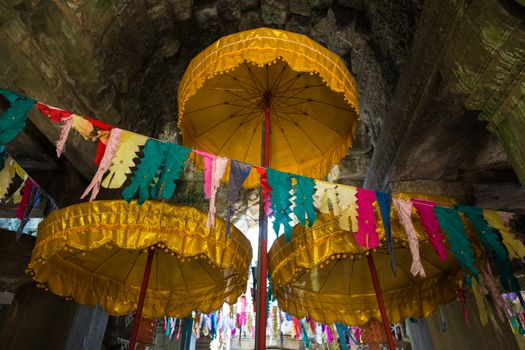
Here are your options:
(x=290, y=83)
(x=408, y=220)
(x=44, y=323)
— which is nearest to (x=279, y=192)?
(x=408, y=220)

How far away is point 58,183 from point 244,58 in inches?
191

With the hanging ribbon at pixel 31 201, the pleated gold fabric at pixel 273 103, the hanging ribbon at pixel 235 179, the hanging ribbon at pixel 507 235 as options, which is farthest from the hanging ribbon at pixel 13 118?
the hanging ribbon at pixel 507 235

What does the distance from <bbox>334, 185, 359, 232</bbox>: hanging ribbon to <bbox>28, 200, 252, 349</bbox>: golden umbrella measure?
1.49 meters

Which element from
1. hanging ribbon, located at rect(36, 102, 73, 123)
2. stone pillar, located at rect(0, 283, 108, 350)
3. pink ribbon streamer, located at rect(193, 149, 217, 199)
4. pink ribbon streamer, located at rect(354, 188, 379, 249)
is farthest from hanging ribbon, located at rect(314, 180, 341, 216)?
stone pillar, located at rect(0, 283, 108, 350)

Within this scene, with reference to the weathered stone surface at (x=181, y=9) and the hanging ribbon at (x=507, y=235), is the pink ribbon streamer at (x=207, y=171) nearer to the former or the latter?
the hanging ribbon at (x=507, y=235)

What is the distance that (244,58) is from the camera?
4109mm

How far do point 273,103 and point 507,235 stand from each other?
150 inches

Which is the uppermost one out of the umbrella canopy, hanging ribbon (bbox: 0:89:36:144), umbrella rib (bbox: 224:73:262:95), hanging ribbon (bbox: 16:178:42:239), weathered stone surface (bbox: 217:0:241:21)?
weathered stone surface (bbox: 217:0:241:21)

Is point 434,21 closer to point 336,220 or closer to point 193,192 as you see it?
point 336,220

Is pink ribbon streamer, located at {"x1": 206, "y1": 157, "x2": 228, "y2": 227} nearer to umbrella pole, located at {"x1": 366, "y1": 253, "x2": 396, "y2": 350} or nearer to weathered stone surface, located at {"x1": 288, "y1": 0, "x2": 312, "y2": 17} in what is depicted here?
umbrella pole, located at {"x1": 366, "y1": 253, "x2": 396, "y2": 350}

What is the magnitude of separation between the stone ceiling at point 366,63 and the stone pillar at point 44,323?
7.94ft

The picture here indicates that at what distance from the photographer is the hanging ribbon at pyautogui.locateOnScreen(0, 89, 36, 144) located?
8.73ft

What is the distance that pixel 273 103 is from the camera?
222 inches

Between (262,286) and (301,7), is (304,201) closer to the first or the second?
(262,286)
